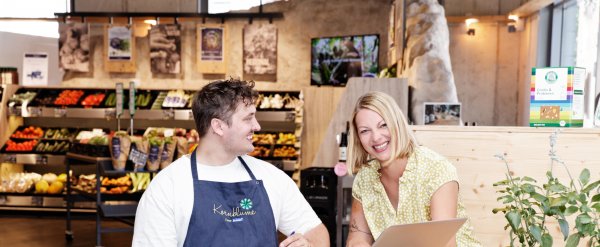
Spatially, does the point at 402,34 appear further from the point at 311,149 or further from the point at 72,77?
the point at 72,77

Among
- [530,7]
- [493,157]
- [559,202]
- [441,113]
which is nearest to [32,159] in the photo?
[441,113]

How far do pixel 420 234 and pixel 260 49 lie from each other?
8276 millimetres

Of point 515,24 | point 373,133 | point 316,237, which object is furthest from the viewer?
point 515,24

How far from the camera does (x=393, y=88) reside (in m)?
6.77

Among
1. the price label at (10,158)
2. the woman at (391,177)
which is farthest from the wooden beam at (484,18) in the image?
the woman at (391,177)

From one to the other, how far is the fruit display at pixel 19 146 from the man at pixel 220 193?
747cm

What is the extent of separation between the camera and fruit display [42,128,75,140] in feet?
30.8

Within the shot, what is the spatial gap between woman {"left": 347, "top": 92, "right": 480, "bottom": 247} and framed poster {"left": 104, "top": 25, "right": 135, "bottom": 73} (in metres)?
7.97

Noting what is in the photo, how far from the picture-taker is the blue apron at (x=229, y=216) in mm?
2395

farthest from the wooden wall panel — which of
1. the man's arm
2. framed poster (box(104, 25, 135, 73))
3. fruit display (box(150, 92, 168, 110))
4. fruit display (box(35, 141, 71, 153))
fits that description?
framed poster (box(104, 25, 135, 73))

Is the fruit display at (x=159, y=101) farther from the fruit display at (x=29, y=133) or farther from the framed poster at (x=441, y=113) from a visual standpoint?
the framed poster at (x=441, y=113)

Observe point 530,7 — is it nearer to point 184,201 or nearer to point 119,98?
point 119,98

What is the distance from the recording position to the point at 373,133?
2.73 metres

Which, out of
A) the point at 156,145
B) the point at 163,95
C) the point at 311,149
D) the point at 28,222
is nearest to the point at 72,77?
the point at 163,95
